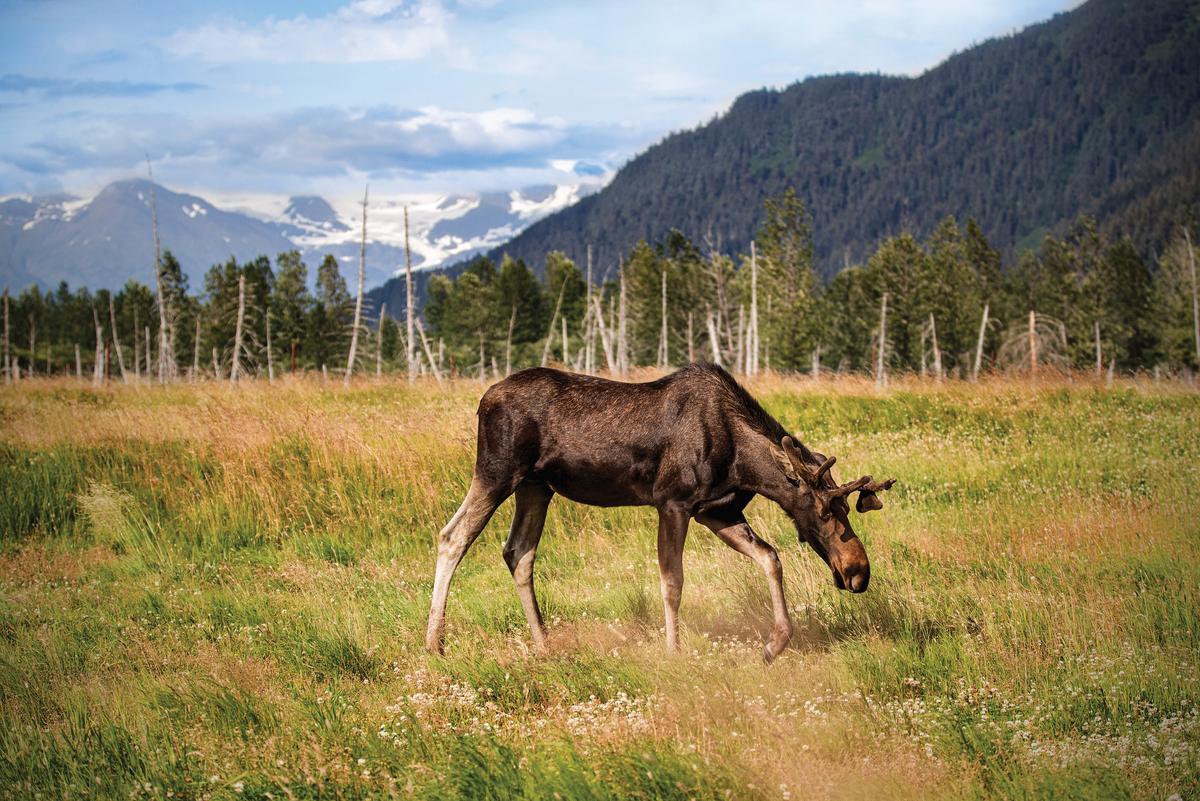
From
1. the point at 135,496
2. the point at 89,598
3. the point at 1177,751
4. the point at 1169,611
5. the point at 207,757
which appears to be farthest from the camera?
the point at 135,496

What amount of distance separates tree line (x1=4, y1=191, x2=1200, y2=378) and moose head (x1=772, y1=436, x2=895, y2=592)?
154ft

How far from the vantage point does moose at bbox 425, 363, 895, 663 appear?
601cm

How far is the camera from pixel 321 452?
11648 millimetres

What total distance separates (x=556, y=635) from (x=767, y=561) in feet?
Answer: 5.51

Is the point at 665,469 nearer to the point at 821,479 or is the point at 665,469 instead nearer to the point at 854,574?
the point at 821,479

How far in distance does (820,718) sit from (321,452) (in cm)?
836

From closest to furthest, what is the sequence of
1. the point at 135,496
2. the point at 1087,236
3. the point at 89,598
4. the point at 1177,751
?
the point at 1177,751, the point at 89,598, the point at 135,496, the point at 1087,236

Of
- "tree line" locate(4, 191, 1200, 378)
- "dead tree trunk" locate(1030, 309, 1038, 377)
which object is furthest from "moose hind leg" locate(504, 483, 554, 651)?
"tree line" locate(4, 191, 1200, 378)

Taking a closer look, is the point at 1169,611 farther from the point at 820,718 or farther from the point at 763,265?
the point at 763,265

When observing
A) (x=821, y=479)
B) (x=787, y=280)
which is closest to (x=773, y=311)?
(x=787, y=280)

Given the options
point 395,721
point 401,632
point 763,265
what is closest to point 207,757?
point 395,721

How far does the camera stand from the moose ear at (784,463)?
609 cm

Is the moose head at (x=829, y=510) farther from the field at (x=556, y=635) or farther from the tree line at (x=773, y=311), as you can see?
the tree line at (x=773, y=311)

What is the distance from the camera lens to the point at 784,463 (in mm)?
6121
